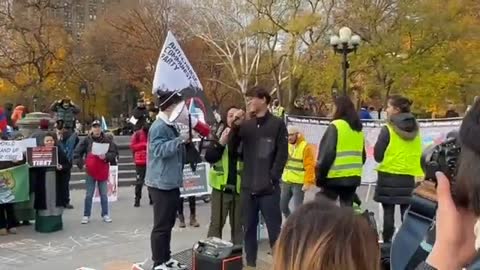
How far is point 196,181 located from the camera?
1115 centimetres

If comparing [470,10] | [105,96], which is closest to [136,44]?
[105,96]

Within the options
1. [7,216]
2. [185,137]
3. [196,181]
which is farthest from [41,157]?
[185,137]

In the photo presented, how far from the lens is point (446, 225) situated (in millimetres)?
1589

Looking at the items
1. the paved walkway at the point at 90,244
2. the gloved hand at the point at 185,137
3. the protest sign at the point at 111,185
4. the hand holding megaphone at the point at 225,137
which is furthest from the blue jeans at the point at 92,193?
the gloved hand at the point at 185,137

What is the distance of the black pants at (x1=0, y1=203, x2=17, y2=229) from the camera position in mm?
9320

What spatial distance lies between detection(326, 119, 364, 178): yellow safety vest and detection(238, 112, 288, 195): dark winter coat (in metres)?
0.58

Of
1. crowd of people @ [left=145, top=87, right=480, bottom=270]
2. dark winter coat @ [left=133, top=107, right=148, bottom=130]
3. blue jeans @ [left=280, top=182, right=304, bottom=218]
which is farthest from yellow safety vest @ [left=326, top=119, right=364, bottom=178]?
dark winter coat @ [left=133, top=107, right=148, bottom=130]

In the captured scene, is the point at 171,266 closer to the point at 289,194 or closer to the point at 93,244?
the point at 93,244

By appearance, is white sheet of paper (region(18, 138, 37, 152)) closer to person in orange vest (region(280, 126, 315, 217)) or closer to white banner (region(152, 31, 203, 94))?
white banner (region(152, 31, 203, 94))

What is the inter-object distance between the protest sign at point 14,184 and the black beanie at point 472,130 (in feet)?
27.5

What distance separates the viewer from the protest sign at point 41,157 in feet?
30.7

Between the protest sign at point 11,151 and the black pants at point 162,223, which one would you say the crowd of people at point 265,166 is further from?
the protest sign at point 11,151

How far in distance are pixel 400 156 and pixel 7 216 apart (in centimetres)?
559

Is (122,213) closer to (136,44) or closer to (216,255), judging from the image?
(216,255)
